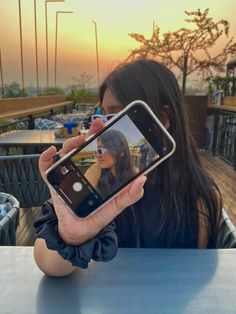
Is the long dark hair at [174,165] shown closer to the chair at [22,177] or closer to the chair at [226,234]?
the chair at [226,234]

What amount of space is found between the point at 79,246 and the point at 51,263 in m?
0.07

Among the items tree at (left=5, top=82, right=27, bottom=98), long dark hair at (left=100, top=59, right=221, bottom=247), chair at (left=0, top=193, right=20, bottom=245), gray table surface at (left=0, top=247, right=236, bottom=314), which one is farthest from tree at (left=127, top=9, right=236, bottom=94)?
gray table surface at (left=0, top=247, right=236, bottom=314)

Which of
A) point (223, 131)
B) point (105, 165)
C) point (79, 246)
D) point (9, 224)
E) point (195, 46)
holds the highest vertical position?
point (195, 46)

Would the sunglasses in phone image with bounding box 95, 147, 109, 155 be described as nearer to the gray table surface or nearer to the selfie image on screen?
the selfie image on screen

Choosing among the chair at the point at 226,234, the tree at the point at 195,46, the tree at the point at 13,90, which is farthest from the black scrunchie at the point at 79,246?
the tree at the point at 195,46

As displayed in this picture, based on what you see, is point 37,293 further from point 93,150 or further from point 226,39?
point 226,39

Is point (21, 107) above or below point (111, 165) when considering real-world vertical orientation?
below

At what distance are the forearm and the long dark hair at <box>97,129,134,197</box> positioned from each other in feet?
0.56

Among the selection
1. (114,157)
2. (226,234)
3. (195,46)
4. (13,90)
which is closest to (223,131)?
(195,46)

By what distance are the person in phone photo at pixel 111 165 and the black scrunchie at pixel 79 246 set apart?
0.34 feet

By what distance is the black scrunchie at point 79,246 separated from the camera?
2.07 feet

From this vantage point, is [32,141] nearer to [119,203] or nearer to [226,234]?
[226,234]

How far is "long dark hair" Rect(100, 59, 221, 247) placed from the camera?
86 centimetres

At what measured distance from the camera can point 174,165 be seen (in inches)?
35.3
